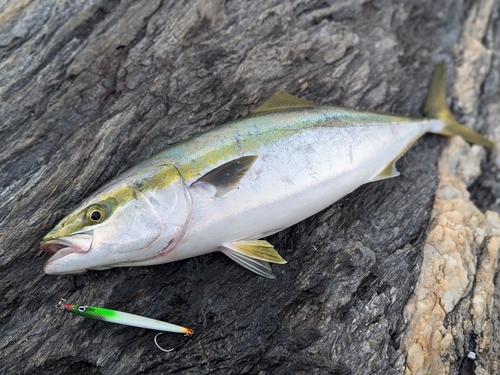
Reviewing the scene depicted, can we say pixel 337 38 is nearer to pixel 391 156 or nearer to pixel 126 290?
pixel 391 156

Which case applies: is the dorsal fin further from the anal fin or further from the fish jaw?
the fish jaw

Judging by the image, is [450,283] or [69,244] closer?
[69,244]

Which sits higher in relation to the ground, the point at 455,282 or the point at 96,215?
the point at 96,215

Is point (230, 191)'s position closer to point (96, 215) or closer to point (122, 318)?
A: point (96, 215)

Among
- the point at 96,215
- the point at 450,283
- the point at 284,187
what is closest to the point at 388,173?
→ the point at 450,283

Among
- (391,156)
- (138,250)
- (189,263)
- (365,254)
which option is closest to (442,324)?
(365,254)
